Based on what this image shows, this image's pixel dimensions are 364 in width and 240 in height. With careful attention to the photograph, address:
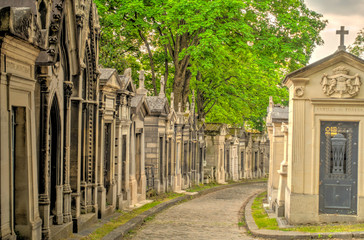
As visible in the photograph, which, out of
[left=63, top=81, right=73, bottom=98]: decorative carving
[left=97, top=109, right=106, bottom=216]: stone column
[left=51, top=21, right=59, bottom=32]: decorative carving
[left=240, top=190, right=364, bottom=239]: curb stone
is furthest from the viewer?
[left=97, top=109, right=106, bottom=216]: stone column

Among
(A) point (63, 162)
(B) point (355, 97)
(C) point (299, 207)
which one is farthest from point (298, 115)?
(A) point (63, 162)

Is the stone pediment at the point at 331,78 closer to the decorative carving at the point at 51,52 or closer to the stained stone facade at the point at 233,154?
the decorative carving at the point at 51,52

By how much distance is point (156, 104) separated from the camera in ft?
68.6

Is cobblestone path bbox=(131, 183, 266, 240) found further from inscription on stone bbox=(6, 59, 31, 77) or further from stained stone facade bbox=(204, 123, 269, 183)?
stained stone facade bbox=(204, 123, 269, 183)

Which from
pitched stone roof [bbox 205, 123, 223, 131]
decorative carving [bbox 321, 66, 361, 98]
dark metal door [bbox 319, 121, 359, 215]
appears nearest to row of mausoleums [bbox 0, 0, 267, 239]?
dark metal door [bbox 319, 121, 359, 215]

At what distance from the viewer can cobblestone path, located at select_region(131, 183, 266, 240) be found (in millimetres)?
11836

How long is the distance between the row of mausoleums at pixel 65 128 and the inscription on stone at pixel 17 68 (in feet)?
0.04

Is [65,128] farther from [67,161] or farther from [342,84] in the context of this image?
[342,84]

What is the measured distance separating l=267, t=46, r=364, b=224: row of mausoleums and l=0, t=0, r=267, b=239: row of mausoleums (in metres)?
4.52

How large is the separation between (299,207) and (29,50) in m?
7.19

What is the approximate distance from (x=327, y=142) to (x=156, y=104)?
982cm

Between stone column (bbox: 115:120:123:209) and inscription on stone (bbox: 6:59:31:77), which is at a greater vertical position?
inscription on stone (bbox: 6:59:31:77)

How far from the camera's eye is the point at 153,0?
23.4 metres

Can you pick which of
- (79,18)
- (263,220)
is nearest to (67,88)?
(79,18)
